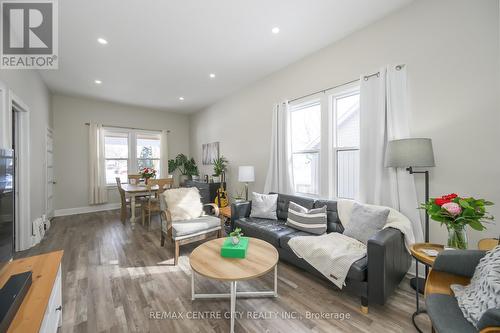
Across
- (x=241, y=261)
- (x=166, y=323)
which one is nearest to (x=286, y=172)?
(x=241, y=261)

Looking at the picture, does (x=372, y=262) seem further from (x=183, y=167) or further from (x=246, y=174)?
(x=183, y=167)

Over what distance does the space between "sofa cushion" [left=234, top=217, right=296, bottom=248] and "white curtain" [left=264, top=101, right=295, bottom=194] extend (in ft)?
2.60

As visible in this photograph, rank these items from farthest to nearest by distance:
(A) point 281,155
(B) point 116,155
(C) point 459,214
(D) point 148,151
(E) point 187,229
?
1. (D) point 148,151
2. (B) point 116,155
3. (A) point 281,155
4. (E) point 187,229
5. (C) point 459,214

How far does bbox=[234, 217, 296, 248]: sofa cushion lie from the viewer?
250 cm

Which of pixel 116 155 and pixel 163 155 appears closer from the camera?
pixel 116 155

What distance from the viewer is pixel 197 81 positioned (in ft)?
13.8

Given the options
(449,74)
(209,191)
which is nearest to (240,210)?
(209,191)

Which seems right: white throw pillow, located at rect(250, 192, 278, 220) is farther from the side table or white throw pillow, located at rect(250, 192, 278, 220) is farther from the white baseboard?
the white baseboard

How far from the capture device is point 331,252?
1.92m

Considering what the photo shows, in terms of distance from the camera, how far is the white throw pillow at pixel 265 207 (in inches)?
121

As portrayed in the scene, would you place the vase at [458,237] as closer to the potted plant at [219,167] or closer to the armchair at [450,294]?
the armchair at [450,294]

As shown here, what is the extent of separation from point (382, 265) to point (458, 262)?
1.49 feet

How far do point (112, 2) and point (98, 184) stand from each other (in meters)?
4.62
